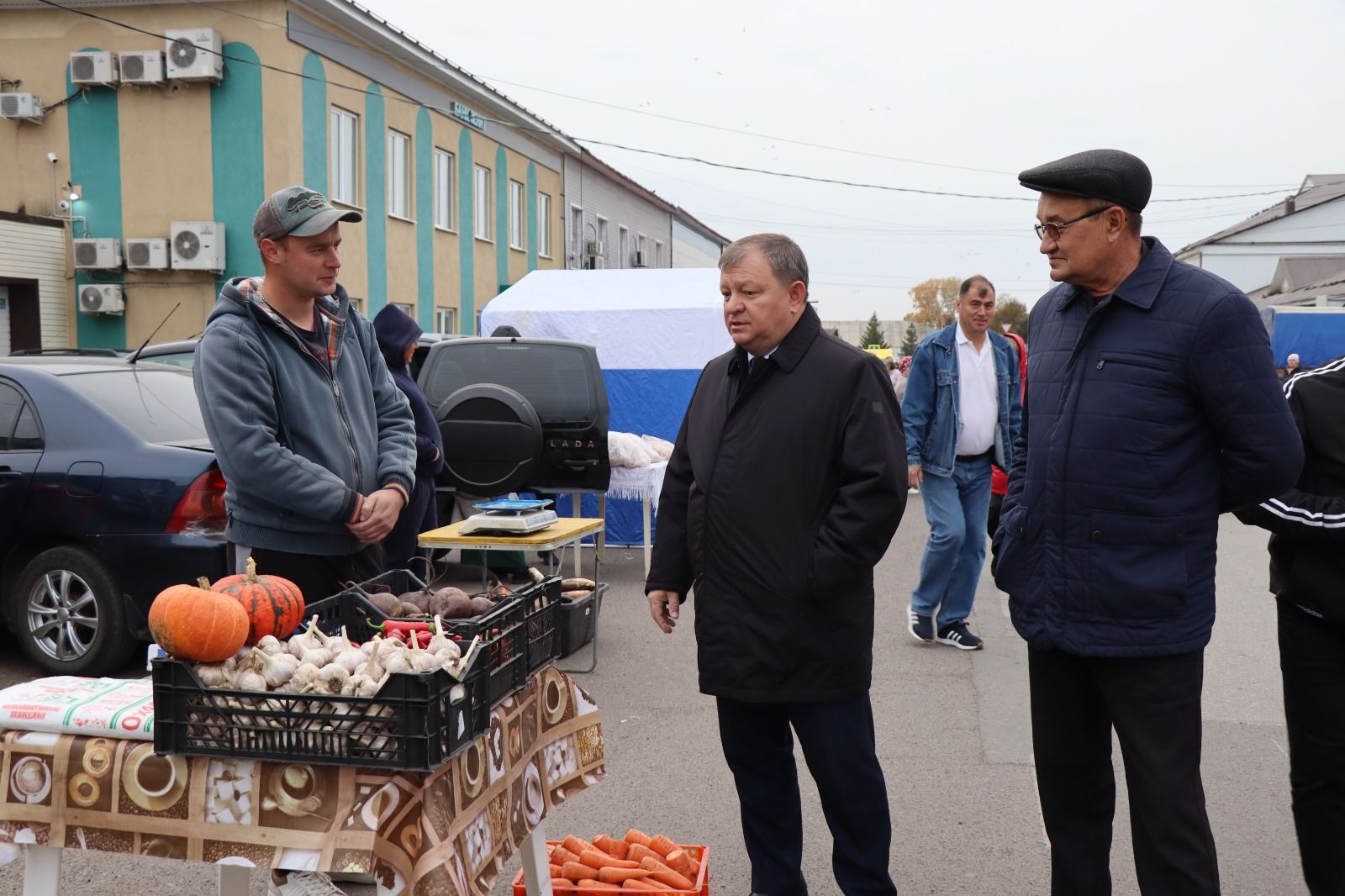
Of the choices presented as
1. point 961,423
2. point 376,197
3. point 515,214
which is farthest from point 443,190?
point 961,423

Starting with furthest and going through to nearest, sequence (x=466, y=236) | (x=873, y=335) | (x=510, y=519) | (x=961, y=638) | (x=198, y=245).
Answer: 1. (x=873, y=335)
2. (x=466, y=236)
3. (x=198, y=245)
4. (x=961, y=638)
5. (x=510, y=519)

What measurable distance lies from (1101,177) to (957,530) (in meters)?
4.26

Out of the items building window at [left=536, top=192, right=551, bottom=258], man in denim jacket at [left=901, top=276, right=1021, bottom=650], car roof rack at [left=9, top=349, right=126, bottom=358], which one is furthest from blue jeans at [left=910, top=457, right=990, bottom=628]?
building window at [left=536, top=192, right=551, bottom=258]

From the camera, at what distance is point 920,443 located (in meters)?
7.24

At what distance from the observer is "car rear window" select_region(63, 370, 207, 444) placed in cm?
684

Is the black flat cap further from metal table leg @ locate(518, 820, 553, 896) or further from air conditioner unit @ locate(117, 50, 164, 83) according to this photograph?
air conditioner unit @ locate(117, 50, 164, 83)

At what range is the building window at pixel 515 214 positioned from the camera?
31641 mm

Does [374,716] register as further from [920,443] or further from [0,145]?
[0,145]

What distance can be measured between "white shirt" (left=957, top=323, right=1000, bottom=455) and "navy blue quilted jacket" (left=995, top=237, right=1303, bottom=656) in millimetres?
3939

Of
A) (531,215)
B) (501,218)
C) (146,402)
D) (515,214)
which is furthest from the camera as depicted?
(531,215)

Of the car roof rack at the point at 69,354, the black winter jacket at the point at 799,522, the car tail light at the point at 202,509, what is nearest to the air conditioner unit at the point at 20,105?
the car roof rack at the point at 69,354

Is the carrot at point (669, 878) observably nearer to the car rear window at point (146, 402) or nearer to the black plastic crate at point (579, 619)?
the black plastic crate at point (579, 619)

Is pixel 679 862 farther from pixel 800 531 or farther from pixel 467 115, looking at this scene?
pixel 467 115

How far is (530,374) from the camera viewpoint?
10133mm
